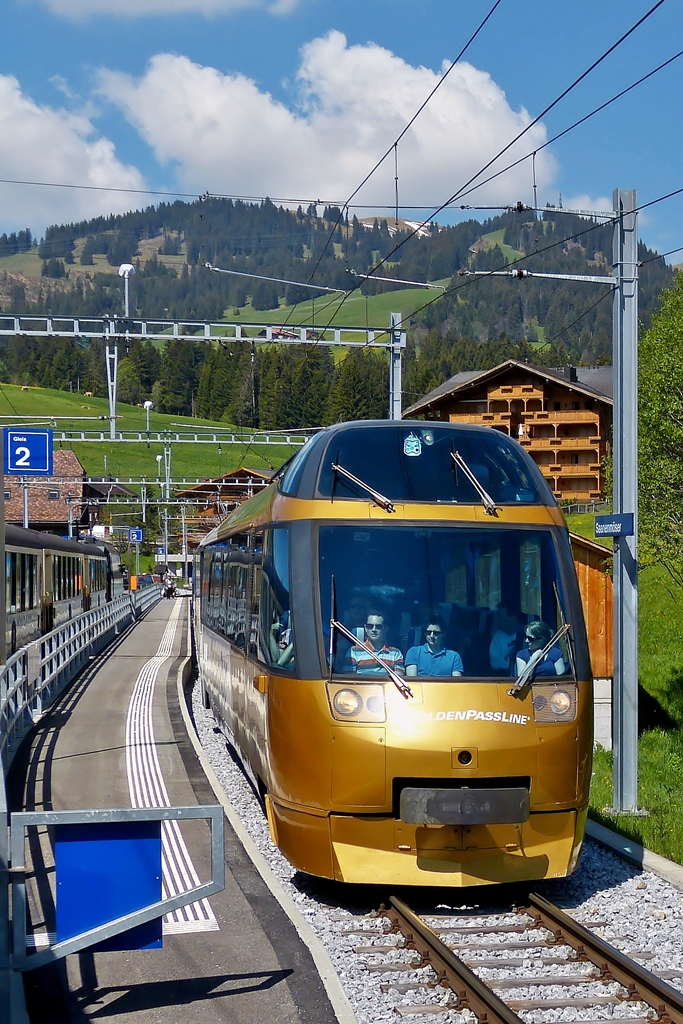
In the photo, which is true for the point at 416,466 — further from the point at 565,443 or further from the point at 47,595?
the point at 565,443

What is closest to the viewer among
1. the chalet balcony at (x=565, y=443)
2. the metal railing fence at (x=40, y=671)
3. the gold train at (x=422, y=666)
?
the gold train at (x=422, y=666)

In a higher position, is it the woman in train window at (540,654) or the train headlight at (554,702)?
the woman in train window at (540,654)

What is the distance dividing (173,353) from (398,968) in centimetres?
13268

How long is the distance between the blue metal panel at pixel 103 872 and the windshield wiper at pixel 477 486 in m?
3.70

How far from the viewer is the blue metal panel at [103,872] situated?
19.1 ft

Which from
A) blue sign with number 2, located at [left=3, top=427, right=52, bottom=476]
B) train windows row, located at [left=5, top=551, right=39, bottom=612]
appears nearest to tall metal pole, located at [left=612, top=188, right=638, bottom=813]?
train windows row, located at [left=5, top=551, right=39, bottom=612]

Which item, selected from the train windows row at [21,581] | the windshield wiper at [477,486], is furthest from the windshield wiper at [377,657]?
the train windows row at [21,581]

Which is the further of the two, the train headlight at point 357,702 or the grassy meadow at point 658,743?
the grassy meadow at point 658,743

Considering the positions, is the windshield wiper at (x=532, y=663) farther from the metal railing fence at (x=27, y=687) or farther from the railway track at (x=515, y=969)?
the metal railing fence at (x=27, y=687)

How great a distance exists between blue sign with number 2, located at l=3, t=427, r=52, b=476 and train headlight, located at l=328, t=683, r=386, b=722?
16561mm

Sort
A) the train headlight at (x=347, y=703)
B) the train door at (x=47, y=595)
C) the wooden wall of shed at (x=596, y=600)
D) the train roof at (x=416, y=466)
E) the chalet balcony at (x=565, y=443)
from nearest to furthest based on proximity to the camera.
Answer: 1. the train headlight at (x=347, y=703)
2. the train roof at (x=416, y=466)
3. the wooden wall of shed at (x=596, y=600)
4. the train door at (x=47, y=595)
5. the chalet balcony at (x=565, y=443)

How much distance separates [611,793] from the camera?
507 inches

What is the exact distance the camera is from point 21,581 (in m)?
24.6

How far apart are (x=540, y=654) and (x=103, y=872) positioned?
349 cm
